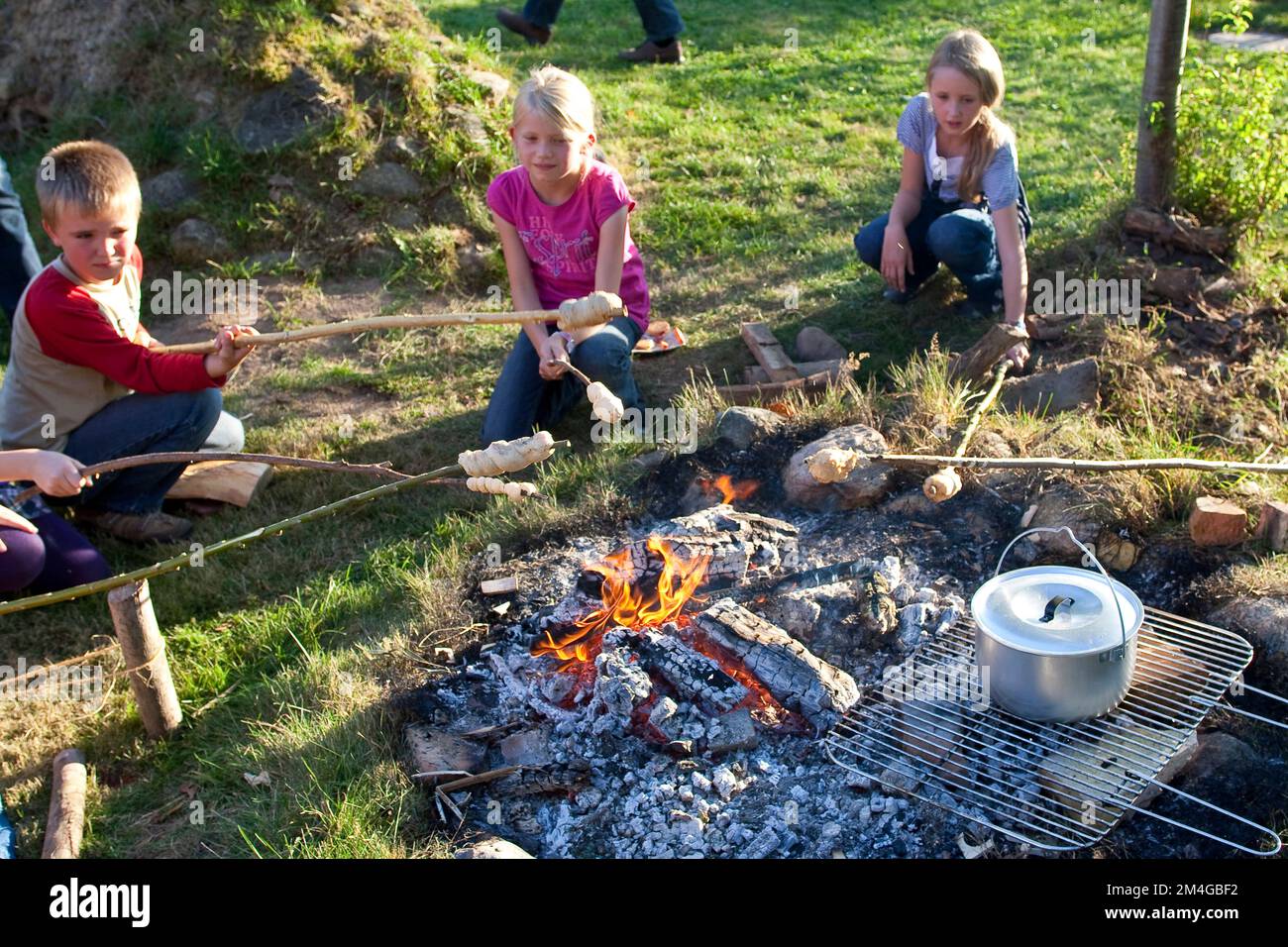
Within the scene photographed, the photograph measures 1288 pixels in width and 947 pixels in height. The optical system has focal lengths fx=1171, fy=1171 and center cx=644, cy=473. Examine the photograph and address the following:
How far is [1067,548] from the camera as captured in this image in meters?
3.63

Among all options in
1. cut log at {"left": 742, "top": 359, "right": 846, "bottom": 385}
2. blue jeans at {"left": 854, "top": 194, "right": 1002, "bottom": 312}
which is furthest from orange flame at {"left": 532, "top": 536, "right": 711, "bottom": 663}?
blue jeans at {"left": 854, "top": 194, "right": 1002, "bottom": 312}

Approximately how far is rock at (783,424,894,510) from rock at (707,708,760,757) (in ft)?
3.66

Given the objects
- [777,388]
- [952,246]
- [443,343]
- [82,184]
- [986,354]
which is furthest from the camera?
[443,343]

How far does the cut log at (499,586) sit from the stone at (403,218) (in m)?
3.14

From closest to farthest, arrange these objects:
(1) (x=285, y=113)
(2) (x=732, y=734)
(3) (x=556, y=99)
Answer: (2) (x=732, y=734) < (3) (x=556, y=99) < (1) (x=285, y=113)

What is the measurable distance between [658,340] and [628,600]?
7.43 feet

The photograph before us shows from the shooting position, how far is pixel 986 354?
4.61 m

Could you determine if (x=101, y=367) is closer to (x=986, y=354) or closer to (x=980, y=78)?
(x=986, y=354)

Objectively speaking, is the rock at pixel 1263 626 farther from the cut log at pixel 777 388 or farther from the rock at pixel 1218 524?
the cut log at pixel 777 388

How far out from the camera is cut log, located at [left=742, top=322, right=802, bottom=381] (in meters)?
5.08

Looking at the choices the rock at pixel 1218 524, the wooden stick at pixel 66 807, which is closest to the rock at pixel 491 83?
the wooden stick at pixel 66 807

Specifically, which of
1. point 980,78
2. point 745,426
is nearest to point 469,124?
point 980,78

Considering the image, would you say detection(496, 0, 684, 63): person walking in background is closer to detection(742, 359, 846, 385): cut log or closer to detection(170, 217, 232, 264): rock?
detection(170, 217, 232, 264): rock
